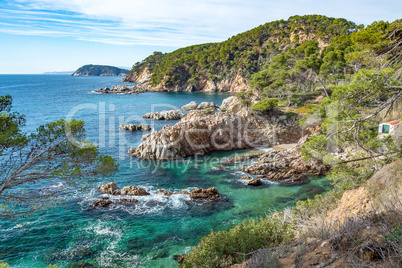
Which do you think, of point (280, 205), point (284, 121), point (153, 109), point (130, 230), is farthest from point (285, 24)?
point (130, 230)

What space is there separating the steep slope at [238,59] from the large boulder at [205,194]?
67941mm

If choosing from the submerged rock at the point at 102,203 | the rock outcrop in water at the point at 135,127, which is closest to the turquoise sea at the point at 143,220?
the submerged rock at the point at 102,203

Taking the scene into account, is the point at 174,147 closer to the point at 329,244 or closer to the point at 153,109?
the point at 329,244

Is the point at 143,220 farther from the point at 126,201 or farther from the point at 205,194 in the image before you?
the point at 205,194

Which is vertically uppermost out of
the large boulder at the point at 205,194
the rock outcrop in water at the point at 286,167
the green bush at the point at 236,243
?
the green bush at the point at 236,243

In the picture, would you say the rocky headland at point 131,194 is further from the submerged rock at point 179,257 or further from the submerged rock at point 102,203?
the submerged rock at point 179,257

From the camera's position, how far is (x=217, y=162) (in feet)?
97.7

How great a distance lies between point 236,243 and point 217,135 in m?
24.8

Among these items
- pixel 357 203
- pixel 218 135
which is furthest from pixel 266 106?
Result: pixel 357 203

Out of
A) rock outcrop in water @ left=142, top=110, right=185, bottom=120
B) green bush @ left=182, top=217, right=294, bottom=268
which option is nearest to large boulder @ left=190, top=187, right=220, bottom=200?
green bush @ left=182, top=217, right=294, bottom=268

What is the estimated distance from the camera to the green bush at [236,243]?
9141 millimetres

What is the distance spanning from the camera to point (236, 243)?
9555mm

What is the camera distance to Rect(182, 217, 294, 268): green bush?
9.14 metres

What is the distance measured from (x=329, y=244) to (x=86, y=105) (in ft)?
242
